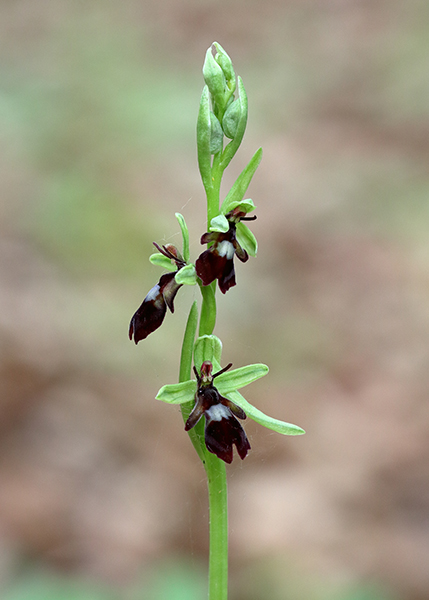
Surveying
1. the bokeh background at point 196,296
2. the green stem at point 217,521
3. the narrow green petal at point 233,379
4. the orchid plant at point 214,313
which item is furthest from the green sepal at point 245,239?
the bokeh background at point 196,296

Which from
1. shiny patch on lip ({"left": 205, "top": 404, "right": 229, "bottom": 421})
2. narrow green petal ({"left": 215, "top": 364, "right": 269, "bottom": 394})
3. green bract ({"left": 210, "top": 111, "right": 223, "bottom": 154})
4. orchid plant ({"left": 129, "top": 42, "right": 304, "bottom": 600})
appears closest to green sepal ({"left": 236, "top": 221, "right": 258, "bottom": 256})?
orchid plant ({"left": 129, "top": 42, "right": 304, "bottom": 600})

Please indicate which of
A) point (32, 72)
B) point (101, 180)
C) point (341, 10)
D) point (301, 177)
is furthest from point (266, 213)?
point (341, 10)

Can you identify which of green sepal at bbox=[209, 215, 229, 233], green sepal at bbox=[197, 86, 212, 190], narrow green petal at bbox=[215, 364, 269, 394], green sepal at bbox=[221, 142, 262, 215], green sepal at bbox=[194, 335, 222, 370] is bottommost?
narrow green petal at bbox=[215, 364, 269, 394]

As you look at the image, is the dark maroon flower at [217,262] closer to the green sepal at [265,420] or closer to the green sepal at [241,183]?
the green sepal at [241,183]

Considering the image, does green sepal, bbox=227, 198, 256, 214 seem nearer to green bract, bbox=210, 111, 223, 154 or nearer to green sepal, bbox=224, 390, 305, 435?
green bract, bbox=210, 111, 223, 154

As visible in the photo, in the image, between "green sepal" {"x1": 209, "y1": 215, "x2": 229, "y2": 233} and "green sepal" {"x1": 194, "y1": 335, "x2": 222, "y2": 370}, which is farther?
"green sepal" {"x1": 194, "y1": 335, "x2": 222, "y2": 370}

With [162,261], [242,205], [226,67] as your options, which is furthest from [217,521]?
[226,67]
